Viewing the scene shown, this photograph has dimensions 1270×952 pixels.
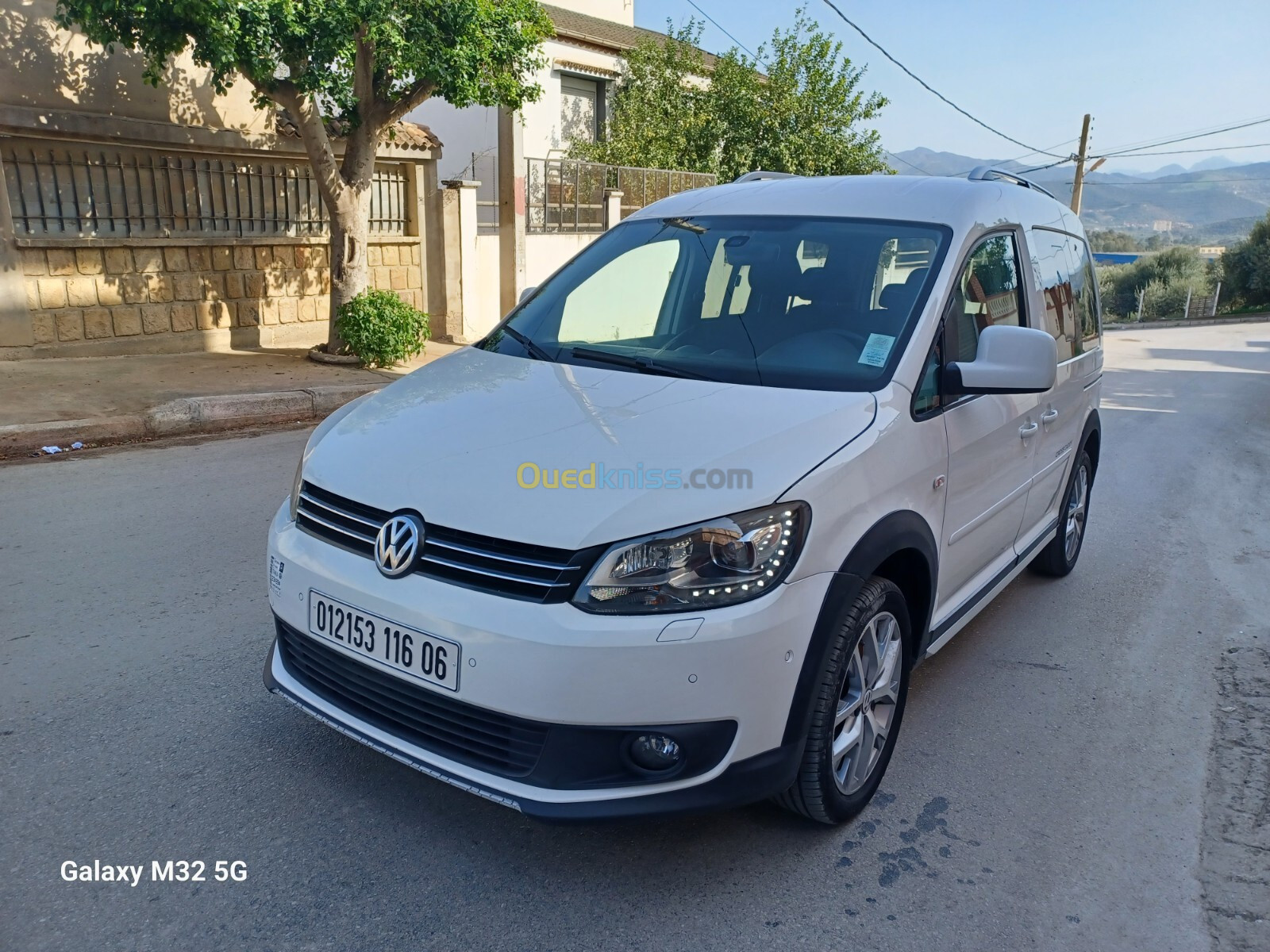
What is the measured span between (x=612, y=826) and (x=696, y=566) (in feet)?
2.21

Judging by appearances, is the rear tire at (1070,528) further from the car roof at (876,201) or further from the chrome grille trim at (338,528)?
the chrome grille trim at (338,528)

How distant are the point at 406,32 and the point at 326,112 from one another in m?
2.04

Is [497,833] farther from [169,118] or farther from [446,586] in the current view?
[169,118]

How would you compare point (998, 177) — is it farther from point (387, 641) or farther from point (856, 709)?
point (387, 641)

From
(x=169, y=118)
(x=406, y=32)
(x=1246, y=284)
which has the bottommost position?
(x=1246, y=284)

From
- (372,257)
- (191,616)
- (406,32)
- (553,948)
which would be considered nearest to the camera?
(553,948)

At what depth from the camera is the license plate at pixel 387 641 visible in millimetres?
2350

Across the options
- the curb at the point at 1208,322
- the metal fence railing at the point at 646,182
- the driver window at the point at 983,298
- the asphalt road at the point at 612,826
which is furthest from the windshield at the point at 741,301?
the curb at the point at 1208,322

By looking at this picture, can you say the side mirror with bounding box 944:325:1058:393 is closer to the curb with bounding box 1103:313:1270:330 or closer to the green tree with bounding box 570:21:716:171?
the green tree with bounding box 570:21:716:171

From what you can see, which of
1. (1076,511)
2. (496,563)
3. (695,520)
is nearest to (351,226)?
(1076,511)

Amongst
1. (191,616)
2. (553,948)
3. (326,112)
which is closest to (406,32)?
(326,112)

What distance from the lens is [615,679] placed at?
7.36ft

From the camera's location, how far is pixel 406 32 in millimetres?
8859

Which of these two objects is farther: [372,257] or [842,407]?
[372,257]
